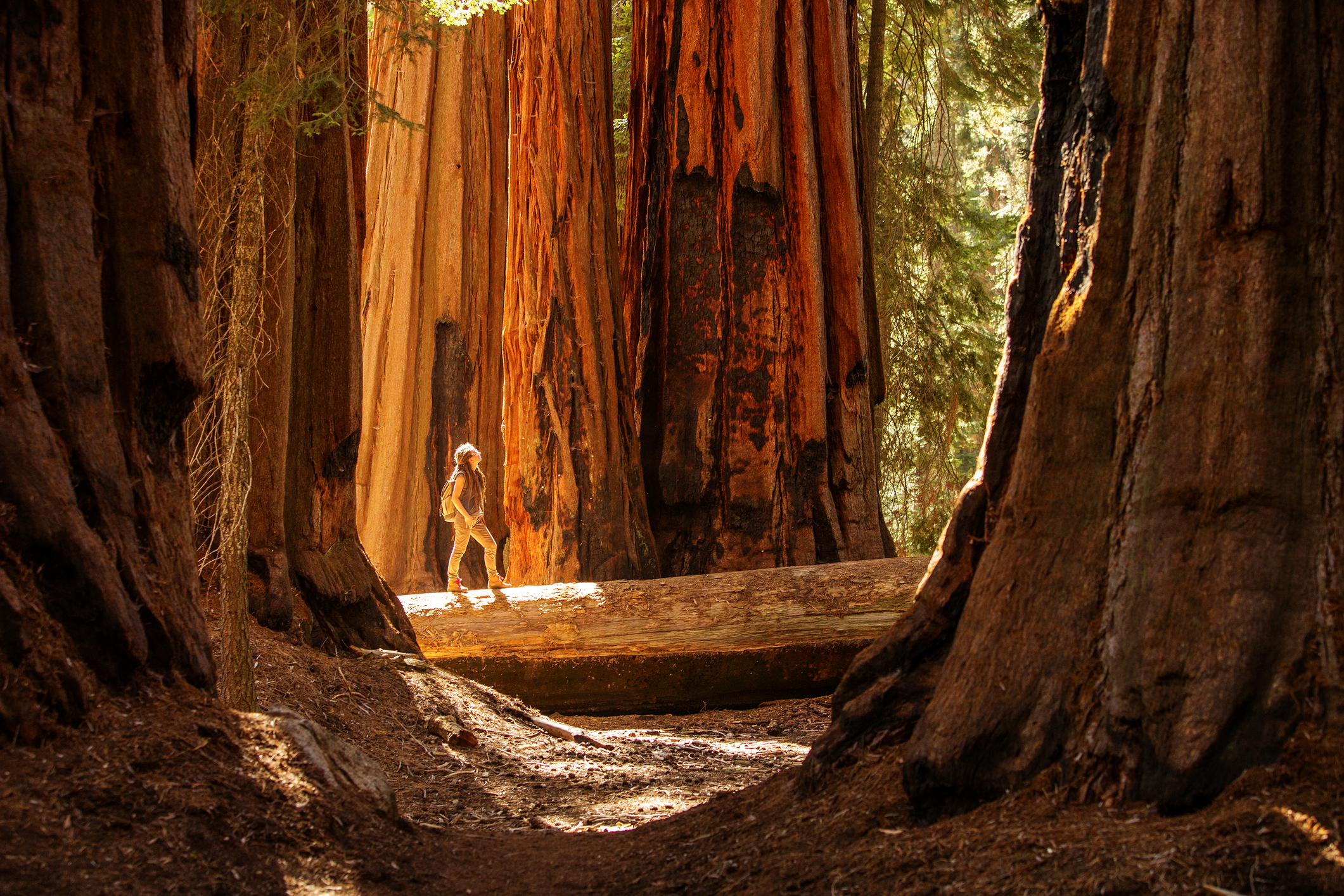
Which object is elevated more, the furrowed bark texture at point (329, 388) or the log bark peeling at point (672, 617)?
the furrowed bark texture at point (329, 388)

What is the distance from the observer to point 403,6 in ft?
15.7

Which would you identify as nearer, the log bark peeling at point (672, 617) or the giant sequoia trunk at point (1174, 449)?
the giant sequoia trunk at point (1174, 449)

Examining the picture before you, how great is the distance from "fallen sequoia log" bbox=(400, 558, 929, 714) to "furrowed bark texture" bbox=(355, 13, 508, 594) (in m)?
4.90

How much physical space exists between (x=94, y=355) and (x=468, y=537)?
652 centimetres

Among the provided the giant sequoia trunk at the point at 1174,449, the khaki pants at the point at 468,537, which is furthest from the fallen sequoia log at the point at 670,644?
the giant sequoia trunk at the point at 1174,449

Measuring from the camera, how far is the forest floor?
6.28ft

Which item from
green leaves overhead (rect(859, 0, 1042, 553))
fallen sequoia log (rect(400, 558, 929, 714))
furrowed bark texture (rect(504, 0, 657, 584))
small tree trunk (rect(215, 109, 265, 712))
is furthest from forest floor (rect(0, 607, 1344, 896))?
green leaves overhead (rect(859, 0, 1042, 553))

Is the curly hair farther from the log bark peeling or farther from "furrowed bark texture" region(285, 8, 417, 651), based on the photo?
"furrowed bark texture" region(285, 8, 417, 651)

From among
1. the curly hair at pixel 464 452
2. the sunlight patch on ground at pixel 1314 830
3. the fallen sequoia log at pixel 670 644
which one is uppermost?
the curly hair at pixel 464 452

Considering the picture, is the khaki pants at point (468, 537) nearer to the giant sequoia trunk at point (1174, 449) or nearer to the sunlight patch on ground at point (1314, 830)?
the giant sequoia trunk at point (1174, 449)

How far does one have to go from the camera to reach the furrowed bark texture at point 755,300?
8.16m

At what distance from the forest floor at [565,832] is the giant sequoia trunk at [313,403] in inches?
52.5

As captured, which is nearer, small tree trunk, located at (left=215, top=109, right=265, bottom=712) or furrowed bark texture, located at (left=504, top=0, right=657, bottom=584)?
small tree trunk, located at (left=215, top=109, right=265, bottom=712)

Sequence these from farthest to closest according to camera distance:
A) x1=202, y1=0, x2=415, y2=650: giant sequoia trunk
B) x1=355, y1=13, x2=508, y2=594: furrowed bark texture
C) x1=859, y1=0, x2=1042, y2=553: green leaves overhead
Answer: x1=859, y1=0, x2=1042, y2=553: green leaves overhead < x1=355, y1=13, x2=508, y2=594: furrowed bark texture < x1=202, y1=0, x2=415, y2=650: giant sequoia trunk
